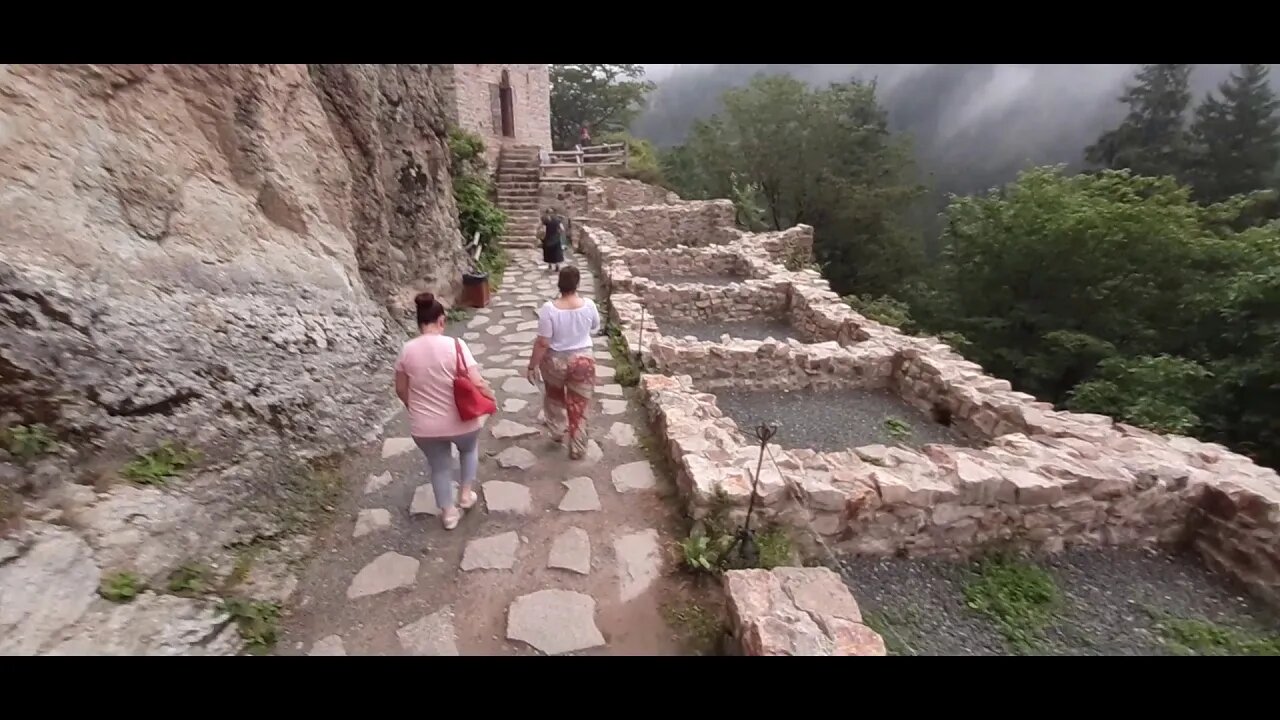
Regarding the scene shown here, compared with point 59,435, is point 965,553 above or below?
below

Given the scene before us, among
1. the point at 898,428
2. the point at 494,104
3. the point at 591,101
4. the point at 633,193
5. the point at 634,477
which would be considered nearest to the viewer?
the point at 634,477

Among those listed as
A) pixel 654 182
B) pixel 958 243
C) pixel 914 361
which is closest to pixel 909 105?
pixel 654 182

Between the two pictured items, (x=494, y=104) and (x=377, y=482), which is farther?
(x=494, y=104)

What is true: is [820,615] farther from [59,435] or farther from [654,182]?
[654,182]

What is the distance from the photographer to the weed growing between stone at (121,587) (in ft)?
8.29

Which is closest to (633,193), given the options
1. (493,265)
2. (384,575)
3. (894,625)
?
(493,265)

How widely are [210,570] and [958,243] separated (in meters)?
17.1

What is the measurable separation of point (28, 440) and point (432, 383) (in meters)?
1.80

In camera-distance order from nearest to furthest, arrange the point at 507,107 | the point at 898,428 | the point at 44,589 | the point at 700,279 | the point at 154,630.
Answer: the point at 44,589 < the point at 154,630 < the point at 898,428 < the point at 700,279 < the point at 507,107

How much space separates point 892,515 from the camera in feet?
12.7

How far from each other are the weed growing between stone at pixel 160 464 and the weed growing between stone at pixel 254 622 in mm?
809

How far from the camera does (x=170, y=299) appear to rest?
3.52 meters

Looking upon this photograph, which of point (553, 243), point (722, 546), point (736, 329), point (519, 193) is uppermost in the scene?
point (519, 193)

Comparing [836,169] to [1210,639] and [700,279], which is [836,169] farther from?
[1210,639]
